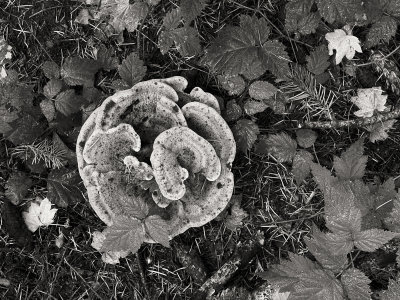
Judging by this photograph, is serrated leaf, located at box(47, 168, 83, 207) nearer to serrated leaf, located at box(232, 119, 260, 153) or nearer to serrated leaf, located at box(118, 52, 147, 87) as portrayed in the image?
serrated leaf, located at box(118, 52, 147, 87)

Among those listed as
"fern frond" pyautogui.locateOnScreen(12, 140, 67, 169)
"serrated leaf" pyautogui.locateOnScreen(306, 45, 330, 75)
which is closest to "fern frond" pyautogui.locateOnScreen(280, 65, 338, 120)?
"serrated leaf" pyautogui.locateOnScreen(306, 45, 330, 75)

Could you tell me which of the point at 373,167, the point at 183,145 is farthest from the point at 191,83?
the point at 373,167

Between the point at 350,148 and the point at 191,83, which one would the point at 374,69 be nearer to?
the point at 350,148

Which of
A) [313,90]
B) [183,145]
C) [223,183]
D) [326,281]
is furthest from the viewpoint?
[313,90]

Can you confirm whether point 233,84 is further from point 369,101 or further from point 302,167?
point 369,101

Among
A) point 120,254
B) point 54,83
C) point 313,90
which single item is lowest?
point 120,254

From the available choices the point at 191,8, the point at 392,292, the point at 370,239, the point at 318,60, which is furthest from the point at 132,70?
the point at 392,292
